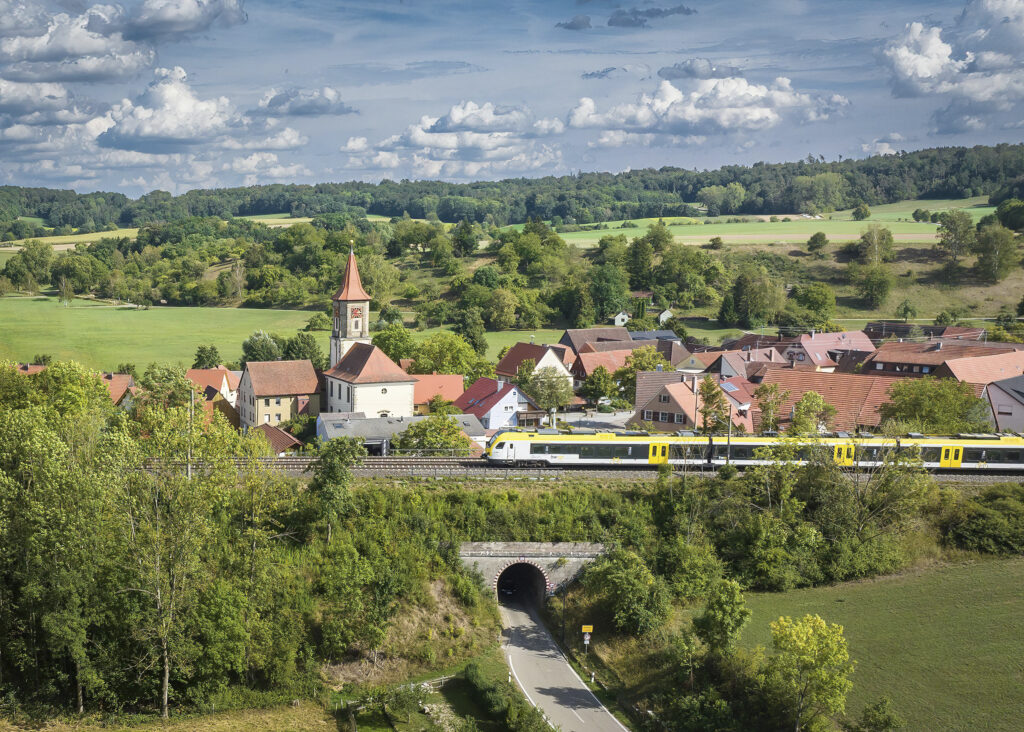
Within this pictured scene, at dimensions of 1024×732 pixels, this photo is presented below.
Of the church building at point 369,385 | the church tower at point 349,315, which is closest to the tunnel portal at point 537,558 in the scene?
the church building at point 369,385

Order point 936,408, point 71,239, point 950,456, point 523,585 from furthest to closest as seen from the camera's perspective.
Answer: point 71,239 < point 936,408 < point 950,456 < point 523,585

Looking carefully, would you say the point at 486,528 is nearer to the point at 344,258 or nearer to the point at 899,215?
the point at 344,258

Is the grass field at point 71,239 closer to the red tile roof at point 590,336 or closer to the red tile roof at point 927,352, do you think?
the red tile roof at point 590,336

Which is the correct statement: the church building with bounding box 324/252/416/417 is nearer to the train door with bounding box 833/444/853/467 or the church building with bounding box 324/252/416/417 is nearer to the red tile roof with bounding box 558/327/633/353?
the train door with bounding box 833/444/853/467

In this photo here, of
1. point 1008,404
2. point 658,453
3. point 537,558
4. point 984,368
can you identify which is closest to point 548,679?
point 537,558

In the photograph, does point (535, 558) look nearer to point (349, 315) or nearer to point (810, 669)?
point (810, 669)
